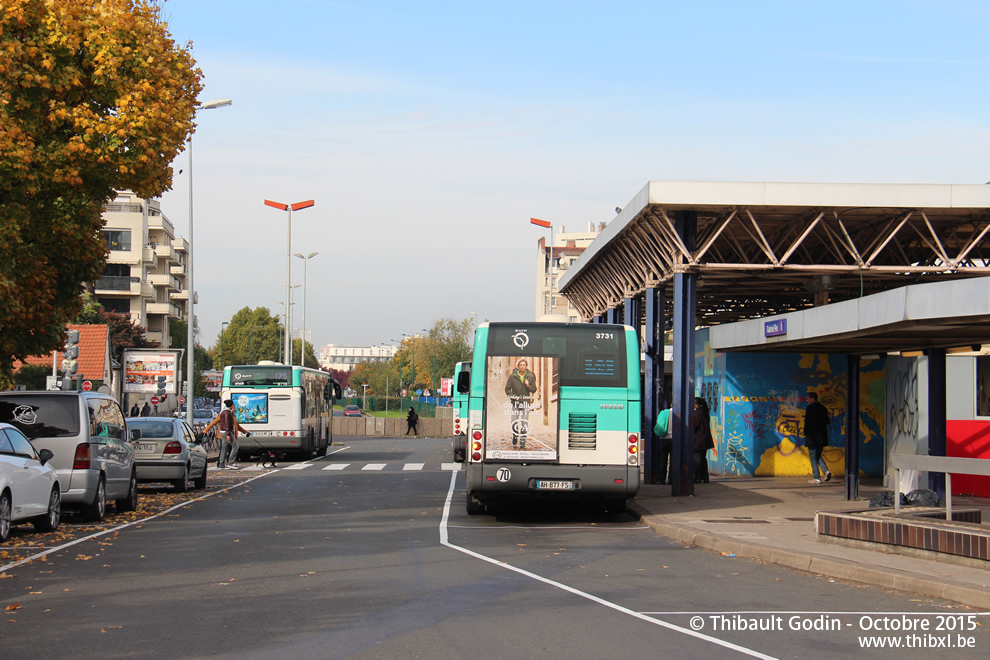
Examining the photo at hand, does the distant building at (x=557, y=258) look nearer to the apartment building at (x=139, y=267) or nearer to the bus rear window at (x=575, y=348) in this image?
the apartment building at (x=139, y=267)

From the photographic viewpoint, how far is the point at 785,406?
82.2 feet

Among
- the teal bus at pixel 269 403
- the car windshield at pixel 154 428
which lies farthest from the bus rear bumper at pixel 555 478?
the teal bus at pixel 269 403

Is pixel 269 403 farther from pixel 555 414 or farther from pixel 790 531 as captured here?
pixel 790 531

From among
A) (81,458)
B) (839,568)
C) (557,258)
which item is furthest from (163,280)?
(839,568)

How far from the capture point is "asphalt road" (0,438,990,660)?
743cm

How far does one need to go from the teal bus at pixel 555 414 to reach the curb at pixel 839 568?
167 cm

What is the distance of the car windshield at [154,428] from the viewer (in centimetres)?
2189

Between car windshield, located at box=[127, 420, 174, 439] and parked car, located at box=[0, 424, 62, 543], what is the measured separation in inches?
262

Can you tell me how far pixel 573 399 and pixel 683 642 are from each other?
872cm

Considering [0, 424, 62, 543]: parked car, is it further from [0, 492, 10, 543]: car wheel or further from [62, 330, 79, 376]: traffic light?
[62, 330, 79, 376]: traffic light

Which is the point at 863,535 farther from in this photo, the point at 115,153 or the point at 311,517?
the point at 115,153

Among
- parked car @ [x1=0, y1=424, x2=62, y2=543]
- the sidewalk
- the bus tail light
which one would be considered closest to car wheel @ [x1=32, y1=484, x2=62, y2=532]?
parked car @ [x1=0, y1=424, x2=62, y2=543]

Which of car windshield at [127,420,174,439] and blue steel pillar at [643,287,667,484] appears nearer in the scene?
car windshield at [127,420,174,439]

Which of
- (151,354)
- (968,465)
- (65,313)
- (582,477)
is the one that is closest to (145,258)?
(151,354)
